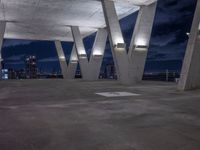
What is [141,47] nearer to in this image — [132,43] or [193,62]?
[132,43]

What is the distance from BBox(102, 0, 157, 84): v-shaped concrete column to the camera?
19234mm

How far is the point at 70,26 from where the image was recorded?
2967 centimetres

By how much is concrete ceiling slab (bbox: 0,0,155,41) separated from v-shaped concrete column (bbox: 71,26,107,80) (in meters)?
1.32

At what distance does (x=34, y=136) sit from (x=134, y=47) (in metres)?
17.1

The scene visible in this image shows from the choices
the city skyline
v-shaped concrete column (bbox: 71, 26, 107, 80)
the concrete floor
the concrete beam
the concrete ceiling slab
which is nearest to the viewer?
the concrete floor

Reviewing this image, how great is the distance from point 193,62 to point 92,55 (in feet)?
61.4

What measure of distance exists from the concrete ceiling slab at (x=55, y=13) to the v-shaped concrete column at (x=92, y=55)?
1.32 metres

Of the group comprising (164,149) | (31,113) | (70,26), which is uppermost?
(70,26)

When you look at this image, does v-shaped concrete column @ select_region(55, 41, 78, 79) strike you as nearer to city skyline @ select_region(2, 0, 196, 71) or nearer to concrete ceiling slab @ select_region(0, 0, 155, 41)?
concrete ceiling slab @ select_region(0, 0, 155, 41)

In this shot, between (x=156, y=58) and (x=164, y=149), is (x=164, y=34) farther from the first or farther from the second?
(x=164, y=149)

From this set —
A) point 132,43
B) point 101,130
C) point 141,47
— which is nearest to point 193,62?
point 141,47

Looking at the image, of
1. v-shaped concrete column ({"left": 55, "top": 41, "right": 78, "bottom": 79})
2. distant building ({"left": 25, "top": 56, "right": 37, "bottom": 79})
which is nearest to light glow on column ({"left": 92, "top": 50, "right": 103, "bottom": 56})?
v-shaped concrete column ({"left": 55, "top": 41, "right": 78, "bottom": 79})

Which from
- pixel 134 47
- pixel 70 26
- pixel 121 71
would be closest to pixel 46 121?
pixel 121 71

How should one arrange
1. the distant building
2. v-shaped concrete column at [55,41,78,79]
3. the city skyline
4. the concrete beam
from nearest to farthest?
the concrete beam → v-shaped concrete column at [55,41,78,79] → the city skyline → the distant building
